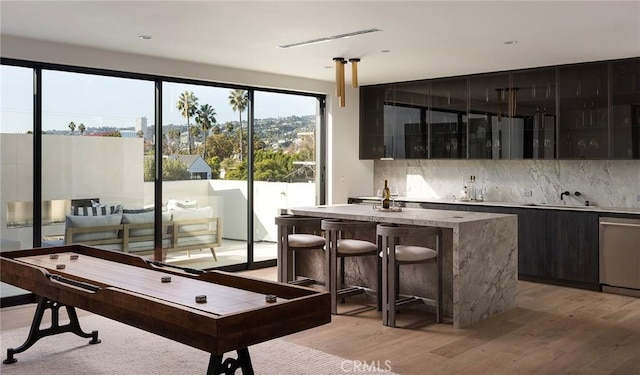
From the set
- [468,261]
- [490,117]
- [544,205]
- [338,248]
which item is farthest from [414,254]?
[490,117]

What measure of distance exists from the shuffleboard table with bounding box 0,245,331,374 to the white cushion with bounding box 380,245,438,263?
2045mm

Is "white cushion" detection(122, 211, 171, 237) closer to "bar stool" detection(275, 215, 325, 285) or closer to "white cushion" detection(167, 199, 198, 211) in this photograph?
"white cushion" detection(167, 199, 198, 211)

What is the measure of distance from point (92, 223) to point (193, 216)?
1.29 metres

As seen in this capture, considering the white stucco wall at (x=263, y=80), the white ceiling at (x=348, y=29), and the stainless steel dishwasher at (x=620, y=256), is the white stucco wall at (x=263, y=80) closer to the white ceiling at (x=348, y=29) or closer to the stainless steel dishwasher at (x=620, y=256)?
the white ceiling at (x=348, y=29)

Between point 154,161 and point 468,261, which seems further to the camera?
point 154,161

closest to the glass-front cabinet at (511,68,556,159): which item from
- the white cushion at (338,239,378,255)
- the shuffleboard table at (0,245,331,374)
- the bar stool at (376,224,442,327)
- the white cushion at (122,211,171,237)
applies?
the bar stool at (376,224,442,327)

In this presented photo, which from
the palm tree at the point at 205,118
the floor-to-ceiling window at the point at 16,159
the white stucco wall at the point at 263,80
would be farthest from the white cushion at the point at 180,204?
the floor-to-ceiling window at the point at 16,159

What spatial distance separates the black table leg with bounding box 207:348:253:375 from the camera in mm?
3008

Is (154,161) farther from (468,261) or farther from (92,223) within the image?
(468,261)

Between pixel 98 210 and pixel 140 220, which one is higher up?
pixel 98 210

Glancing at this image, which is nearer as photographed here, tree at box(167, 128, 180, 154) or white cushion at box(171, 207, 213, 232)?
tree at box(167, 128, 180, 154)

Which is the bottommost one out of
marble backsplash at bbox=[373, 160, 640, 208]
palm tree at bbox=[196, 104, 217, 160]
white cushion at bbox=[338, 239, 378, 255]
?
white cushion at bbox=[338, 239, 378, 255]

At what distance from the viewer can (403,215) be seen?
5.71 m
